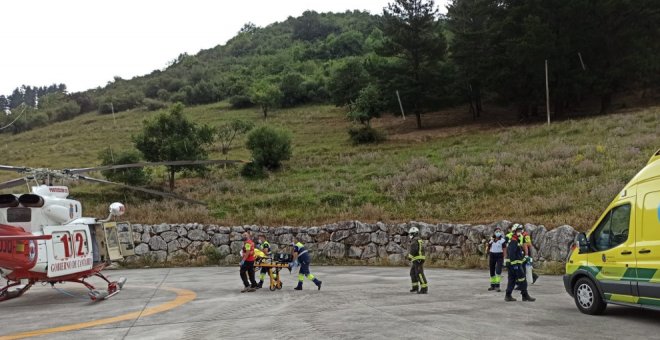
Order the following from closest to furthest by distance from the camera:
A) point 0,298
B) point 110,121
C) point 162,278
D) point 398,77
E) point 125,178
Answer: point 0,298 < point 162,278 < point 125,178 < point 398,77 < point 110,121

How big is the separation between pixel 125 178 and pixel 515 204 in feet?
79.4

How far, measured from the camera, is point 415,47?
5059 centimetres

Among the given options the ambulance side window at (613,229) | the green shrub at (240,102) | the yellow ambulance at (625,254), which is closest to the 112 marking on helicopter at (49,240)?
the yellow ambulance at (625,254)

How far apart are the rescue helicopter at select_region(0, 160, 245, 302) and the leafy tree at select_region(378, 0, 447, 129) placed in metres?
38.0

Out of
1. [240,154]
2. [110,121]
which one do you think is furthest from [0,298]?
[110,121]

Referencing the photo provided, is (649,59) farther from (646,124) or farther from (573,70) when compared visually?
(646,124)

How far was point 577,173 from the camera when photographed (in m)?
27.2

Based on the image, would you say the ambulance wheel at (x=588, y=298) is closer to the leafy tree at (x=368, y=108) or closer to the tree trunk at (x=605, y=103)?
the tree trunk at (x=605, y=103)

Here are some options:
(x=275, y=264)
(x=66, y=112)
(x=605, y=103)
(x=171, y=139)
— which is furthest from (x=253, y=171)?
(x=66, y=112)

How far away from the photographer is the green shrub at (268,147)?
128ft

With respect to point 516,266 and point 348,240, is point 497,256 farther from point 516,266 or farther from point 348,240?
point 348,240

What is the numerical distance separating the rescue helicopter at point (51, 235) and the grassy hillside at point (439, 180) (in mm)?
11206

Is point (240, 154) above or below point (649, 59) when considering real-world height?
below

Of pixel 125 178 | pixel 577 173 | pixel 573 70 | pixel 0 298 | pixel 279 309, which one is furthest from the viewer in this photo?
pixel 573 70
